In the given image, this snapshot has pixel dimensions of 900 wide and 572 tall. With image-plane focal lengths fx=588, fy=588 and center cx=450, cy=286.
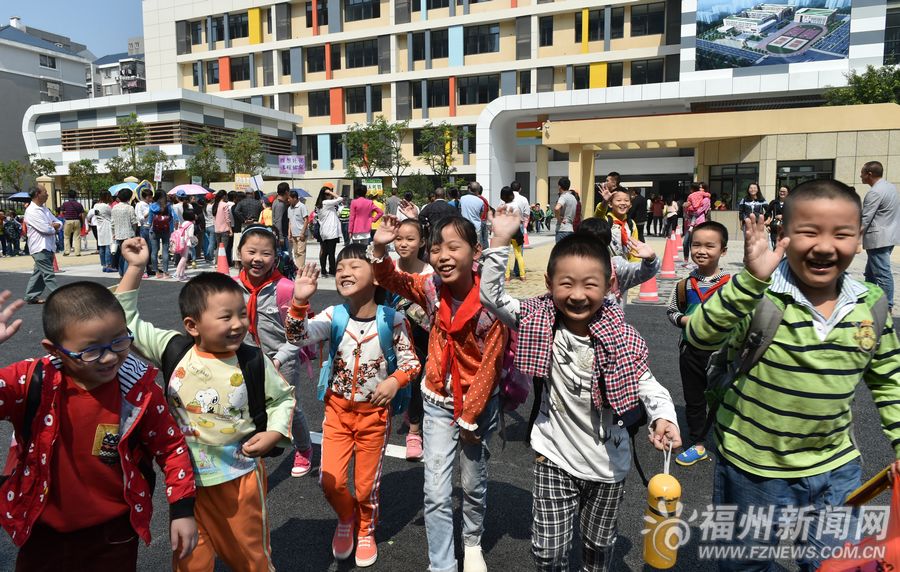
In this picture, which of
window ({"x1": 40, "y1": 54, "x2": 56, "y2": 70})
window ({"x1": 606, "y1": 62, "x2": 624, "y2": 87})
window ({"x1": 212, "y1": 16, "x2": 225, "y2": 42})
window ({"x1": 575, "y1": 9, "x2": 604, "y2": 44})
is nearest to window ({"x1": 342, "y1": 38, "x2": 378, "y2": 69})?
window ({"x1": 212, "y1": 16, "x2": 225, "y2": 42})

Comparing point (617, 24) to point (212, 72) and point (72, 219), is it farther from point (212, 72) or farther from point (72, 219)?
point (72, 219)

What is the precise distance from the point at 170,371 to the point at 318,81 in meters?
48.4

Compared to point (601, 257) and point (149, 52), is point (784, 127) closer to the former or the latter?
point (601, 257)

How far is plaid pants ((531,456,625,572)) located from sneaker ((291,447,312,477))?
2.03 metres

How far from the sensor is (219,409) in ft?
7.80

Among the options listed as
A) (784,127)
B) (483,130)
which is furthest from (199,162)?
(784,127)

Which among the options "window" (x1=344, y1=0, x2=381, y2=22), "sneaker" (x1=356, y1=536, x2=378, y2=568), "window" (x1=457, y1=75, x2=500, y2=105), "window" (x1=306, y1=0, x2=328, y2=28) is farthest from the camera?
"window" (x1=306, y1=0, x2=328, y2=28)

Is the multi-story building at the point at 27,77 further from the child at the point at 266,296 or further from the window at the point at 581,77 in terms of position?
the child at the point at 266,296

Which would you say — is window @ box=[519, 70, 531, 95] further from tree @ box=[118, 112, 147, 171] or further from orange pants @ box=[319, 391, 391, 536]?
orange pants @ box=[319, 391, 391, 536]

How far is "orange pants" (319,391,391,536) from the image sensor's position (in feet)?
9.84

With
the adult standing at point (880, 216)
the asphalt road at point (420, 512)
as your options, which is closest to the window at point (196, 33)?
the asphalt road at point (420, 512)

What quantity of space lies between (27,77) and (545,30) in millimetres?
51887

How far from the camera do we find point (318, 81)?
46.8m

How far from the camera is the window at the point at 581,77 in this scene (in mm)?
39812
